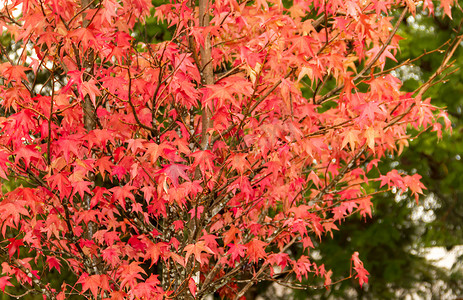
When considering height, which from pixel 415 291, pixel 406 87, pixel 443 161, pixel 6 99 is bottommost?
pixel 415 291

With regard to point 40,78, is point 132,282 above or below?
below

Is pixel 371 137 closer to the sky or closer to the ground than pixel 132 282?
closer to the sky

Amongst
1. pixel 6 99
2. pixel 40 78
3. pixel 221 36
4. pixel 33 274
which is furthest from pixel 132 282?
pixel 40 78

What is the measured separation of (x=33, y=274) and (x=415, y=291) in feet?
24.7

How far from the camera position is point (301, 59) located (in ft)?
11.7

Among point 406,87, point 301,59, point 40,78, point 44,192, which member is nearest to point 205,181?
point 301,59

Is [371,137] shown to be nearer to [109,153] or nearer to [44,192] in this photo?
[109,153]

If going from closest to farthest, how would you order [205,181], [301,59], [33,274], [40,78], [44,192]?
1. [301,59]
2. [205,181]
3. [44,192]
4. [33,274]
5. [40,78]

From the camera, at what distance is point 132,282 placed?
3.92 metres

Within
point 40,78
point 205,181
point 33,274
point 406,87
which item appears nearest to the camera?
point 205,181

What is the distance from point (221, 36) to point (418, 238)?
6.16 m

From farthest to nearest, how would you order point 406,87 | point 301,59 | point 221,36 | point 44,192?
1. point 406,87
2. point 221,36
3. point 44,192
4. point 301,59

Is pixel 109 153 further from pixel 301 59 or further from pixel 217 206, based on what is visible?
pixel 301 59

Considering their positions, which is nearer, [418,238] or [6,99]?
[6,99]
